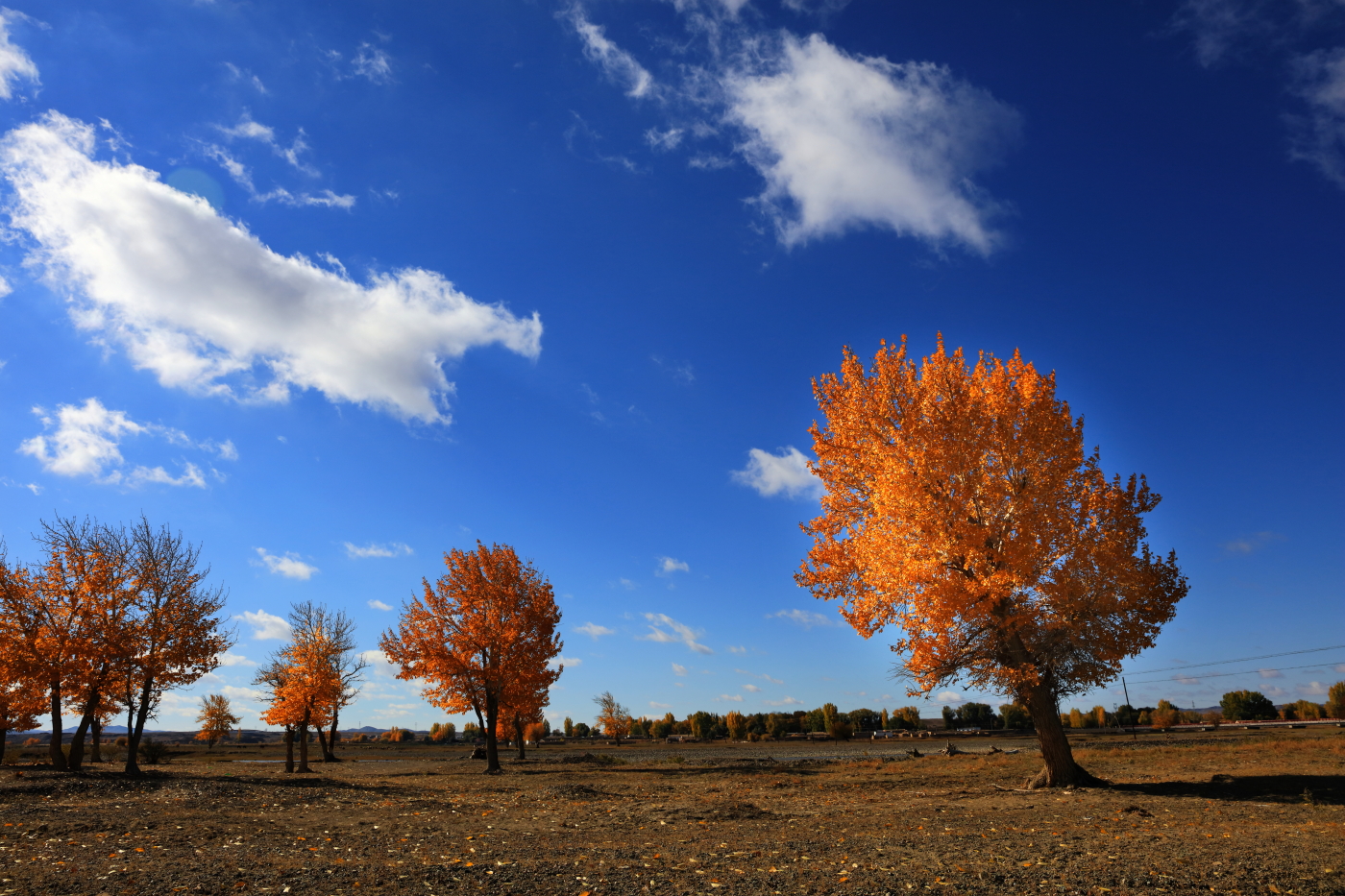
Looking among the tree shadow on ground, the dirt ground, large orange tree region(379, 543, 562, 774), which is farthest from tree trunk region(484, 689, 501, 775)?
the tree shadow on ground

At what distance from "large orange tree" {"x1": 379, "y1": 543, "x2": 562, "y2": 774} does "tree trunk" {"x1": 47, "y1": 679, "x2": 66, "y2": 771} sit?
12.0m

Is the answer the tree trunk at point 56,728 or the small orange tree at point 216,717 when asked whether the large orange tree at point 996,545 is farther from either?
the small orange tree at point 216,717

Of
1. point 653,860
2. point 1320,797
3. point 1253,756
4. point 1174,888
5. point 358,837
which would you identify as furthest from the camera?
point 1253,756

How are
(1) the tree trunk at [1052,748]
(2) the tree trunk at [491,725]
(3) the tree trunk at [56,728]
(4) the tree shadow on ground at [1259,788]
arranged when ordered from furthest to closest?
(2) the tree trunk at [491,725], (3) the tree trunk at [56,728], (1) the tree trunk at [1052,748], (4) the tree shadow on ground at [1259,788]

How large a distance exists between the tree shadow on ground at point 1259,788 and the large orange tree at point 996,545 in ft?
5.85

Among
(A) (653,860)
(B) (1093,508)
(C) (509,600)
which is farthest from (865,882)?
(C) (509,600)

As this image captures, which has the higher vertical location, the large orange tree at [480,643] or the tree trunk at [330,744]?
the large orange tree at [480,643]

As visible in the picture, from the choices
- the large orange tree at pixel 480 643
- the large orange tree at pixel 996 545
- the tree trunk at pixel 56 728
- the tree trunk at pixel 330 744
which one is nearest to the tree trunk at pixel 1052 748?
the large orange tree at pixel 996 545

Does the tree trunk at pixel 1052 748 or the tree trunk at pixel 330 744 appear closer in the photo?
the tree trunk at pixel 1052 748

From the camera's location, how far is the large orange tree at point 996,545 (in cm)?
1597

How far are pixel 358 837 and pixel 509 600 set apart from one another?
21189mm

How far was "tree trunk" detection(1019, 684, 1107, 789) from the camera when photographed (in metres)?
17.1

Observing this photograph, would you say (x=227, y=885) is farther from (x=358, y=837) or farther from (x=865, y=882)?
(x=865, y=882)

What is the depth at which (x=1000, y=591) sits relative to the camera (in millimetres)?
15531
